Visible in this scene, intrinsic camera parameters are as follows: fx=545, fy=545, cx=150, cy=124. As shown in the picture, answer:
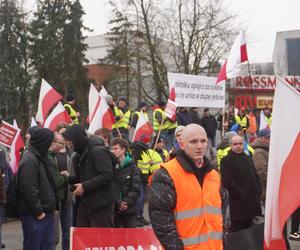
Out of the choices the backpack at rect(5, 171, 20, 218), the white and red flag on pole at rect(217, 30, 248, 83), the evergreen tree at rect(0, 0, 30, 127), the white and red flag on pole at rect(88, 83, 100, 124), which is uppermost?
the evergreen tree at rect(0, 0, 30, 127)

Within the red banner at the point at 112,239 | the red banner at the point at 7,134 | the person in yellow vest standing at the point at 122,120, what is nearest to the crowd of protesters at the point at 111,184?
the red banner at the point at 112,239

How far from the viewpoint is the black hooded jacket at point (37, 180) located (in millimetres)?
6082

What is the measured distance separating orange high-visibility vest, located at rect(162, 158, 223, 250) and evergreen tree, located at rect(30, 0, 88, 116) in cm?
3546

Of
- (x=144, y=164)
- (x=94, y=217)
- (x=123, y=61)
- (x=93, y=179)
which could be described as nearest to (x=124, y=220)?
(x=94, y=217)

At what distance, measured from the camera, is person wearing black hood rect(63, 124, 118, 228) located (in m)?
6.42

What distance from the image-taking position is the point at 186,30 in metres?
37.6

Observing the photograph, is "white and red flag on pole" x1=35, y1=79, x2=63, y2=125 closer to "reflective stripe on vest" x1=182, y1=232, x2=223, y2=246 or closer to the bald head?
the bald head

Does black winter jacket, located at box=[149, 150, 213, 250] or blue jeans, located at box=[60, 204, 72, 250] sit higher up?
black winter jacket, located at box=[149, 150, 213, 250]

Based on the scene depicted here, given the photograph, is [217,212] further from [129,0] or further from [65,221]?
[129,0]

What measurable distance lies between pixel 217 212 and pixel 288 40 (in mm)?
68339

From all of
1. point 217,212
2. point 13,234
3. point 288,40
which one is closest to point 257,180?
point 217,212

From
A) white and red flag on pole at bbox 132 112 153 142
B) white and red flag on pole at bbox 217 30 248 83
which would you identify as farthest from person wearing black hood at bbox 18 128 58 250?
white and red flag on pole at bbox 217 30 248 83

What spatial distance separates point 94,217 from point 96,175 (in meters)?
0.51

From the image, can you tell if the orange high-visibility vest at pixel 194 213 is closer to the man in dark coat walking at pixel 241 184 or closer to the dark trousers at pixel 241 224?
the man in dark coat walking at pixel 241 184
